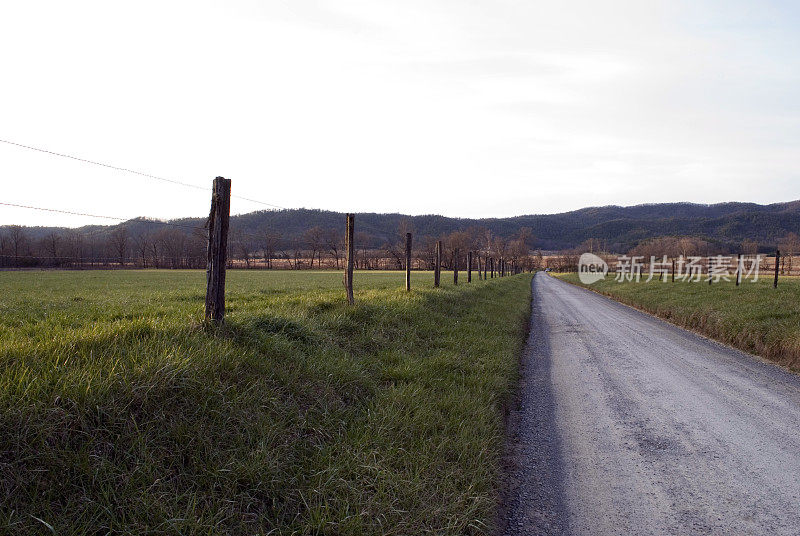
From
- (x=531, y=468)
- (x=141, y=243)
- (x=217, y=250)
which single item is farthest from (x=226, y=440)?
(x=141, y=243)

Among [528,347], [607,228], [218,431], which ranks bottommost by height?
[528,347]

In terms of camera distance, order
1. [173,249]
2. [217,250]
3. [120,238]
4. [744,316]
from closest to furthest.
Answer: [217,250], [744,316], [120,238], [173,249]

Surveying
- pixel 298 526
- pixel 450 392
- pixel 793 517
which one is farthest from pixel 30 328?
pixel 793 517

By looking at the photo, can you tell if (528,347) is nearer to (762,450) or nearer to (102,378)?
(762,450)

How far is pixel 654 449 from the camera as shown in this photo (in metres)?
4.38

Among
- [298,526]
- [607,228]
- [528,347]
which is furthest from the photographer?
[607,228]

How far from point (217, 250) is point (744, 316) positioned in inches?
551

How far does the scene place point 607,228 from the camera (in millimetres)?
194750

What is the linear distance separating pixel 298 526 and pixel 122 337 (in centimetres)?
296

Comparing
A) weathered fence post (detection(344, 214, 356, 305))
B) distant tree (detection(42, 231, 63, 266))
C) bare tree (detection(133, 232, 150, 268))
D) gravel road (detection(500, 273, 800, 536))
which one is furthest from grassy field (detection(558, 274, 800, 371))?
distant tree (detection(42, 231, 63, 266))

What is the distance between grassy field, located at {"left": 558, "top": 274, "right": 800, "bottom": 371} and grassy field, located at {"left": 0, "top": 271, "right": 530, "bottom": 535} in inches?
317

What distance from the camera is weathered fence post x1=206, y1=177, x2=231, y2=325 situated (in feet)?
17.5

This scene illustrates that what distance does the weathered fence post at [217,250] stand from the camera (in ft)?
17.5

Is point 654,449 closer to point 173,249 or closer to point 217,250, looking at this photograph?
point 217,250
